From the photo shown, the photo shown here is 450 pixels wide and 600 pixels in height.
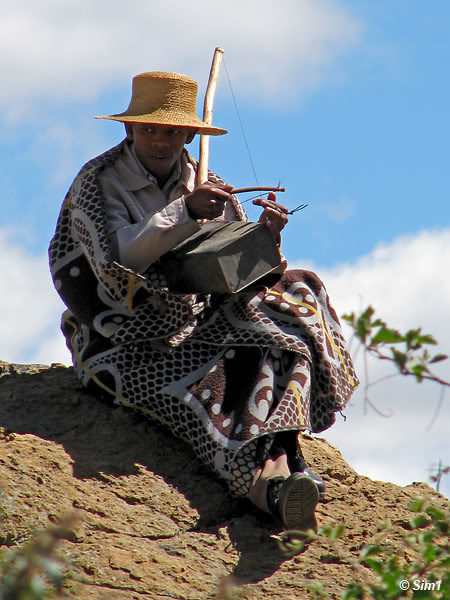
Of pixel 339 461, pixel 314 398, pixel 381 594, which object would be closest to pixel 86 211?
pixel 314 398

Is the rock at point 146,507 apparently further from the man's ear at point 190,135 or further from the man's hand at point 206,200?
the man's ear at point 190,135

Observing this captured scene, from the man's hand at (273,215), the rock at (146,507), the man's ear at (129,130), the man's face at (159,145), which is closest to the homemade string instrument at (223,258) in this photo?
the man's hand at (273,215)

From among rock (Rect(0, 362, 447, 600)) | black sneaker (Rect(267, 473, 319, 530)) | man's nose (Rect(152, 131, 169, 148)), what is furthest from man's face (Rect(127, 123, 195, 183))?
black sneaker (Rect(267, 473, 319, 530))

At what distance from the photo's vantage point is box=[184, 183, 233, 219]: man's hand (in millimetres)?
5758

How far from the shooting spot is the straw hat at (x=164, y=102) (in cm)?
618

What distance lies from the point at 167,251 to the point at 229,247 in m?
0.34

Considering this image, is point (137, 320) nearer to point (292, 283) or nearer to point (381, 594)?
point (292, 283)

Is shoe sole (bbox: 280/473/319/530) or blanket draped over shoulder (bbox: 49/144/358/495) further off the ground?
blanket draped over shoulder (bbox: 49/144/358/495)

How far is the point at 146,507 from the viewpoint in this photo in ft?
18.7

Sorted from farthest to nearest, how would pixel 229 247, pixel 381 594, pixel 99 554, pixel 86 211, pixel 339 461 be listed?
1. pixel 339 461
2. pixel 86 211
3. pixel 229 247
4. pixel 99 554
5. pixel 381 594

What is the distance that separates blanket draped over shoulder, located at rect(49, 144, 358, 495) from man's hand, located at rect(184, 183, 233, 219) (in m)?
0.43

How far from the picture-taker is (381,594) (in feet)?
11.8

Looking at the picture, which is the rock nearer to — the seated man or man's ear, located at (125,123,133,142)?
the seated man

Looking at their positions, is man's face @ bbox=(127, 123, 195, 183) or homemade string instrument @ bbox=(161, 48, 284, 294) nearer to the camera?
homemade string instrument @ bbox=(161, 48, 284, 294)
